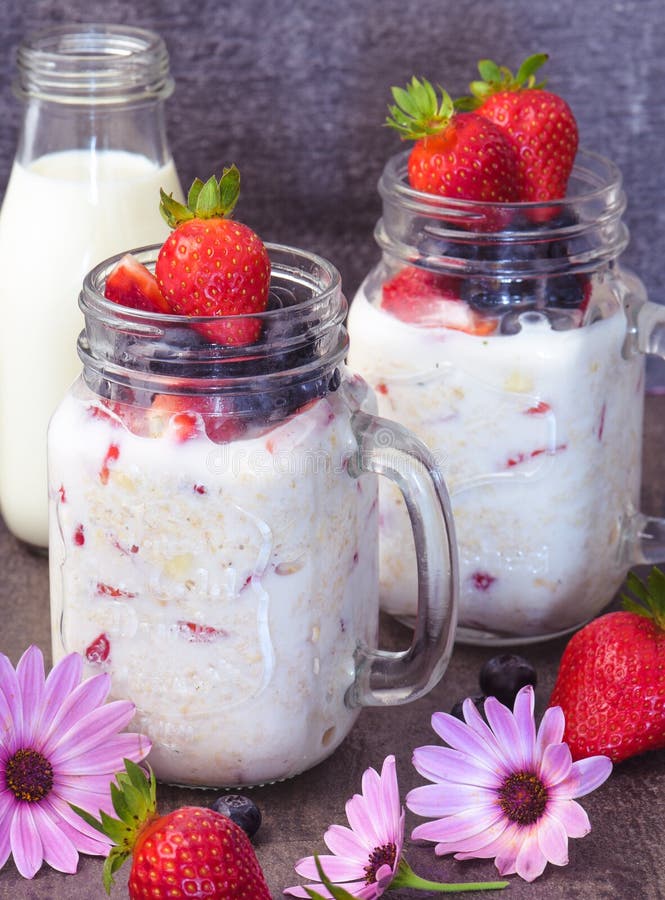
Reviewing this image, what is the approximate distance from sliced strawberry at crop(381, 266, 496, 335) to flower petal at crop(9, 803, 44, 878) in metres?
0.42

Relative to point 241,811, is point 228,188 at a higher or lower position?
higher

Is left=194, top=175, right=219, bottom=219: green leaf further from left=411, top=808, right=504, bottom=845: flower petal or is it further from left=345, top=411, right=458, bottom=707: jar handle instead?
left=411, top=808, right=504, bottom=845: flower petal

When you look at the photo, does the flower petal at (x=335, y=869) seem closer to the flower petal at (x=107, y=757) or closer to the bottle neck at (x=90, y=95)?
the flower petal at (x=107, y=757)

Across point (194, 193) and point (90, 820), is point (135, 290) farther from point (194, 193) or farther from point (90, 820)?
point (90, 820)

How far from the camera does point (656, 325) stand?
98cm

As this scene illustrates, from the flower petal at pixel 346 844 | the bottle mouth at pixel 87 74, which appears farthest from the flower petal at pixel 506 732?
the bottle mouth at pixel 87 74

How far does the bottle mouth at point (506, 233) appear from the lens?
93cm

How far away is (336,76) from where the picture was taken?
1366mm

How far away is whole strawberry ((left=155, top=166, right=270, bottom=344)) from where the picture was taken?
76 cm

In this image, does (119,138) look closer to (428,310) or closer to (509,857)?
(428,310)

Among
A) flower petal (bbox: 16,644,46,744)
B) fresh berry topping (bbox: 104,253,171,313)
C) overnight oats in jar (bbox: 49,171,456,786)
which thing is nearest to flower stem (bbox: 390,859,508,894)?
overnight oats in jar (bbox: 49,171,456,786)

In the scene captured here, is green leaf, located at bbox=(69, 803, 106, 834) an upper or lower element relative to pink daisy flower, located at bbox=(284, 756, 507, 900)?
upper

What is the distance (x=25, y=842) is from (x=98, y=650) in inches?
4.7

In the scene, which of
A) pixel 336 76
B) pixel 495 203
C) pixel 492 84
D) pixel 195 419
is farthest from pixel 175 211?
pixel 336 76
